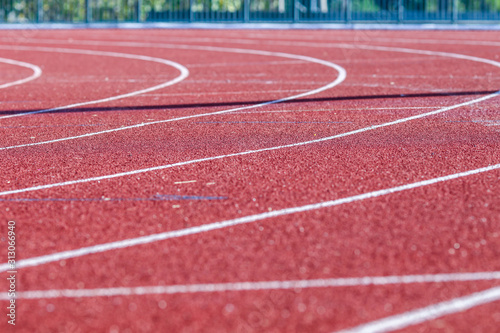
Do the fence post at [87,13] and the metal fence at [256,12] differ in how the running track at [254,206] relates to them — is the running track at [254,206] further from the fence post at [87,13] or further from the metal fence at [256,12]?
the fence post at [87,13]

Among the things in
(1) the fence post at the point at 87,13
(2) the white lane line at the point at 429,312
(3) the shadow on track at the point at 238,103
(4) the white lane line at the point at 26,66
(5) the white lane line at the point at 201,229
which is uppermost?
(1) the fence post at the point at 87,13

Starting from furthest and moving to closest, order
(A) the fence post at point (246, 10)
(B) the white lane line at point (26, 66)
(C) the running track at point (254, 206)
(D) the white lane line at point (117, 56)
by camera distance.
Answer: (A) the fence post at point (246, 10)
(B) the white lane line at point (26, 66)
(D) the white lane line at point (117, 56)
(C) the running track at point (254, 206)

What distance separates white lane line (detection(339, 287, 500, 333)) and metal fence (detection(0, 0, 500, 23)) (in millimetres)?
25207

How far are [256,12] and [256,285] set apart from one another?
91.5 feet

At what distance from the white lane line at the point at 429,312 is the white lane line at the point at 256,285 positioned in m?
0.22

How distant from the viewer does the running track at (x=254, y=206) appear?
3.85 metres

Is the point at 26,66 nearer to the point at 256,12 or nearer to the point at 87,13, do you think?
the point at 256,12

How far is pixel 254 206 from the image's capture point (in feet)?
18.0

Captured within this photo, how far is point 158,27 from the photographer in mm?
30344

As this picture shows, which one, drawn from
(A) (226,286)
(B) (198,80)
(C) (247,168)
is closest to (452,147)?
(C) (247,168)

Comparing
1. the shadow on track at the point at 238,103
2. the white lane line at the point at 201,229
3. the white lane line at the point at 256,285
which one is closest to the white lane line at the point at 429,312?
the white lane line at the point at 256,285

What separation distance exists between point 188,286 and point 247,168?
2576 millimetres

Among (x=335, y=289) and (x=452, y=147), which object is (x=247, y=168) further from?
(x=335, y=289)

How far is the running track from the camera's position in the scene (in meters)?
3.85
